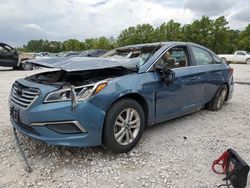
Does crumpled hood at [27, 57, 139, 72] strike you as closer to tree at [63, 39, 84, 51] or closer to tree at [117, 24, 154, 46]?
tree at [117, 24, 154, 46]

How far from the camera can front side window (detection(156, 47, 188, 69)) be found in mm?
3816

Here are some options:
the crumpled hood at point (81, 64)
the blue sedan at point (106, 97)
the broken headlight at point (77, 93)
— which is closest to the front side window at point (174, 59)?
the blue sedan at point (106, 97)

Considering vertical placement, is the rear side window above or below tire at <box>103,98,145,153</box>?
above

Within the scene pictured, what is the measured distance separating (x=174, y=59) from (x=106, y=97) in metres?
1.68

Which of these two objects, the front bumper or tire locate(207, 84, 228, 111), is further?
tire locate(207, 84, 228, 111)

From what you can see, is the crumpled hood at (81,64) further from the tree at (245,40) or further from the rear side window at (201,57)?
the tree at (245,40)

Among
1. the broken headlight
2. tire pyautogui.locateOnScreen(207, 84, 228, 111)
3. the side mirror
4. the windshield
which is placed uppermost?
the windshield

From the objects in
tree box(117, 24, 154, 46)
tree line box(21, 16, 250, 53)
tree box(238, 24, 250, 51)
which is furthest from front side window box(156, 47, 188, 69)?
tree box(117, 24, 154, 46)

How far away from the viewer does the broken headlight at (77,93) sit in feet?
9.33

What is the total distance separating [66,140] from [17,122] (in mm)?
781

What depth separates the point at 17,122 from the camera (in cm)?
315

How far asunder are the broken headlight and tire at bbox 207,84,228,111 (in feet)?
10.3

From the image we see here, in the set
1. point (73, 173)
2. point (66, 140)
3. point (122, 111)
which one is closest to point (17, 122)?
point (66, 140)

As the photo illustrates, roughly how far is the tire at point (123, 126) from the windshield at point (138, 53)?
727 mm
